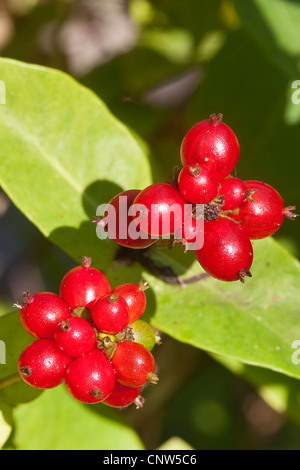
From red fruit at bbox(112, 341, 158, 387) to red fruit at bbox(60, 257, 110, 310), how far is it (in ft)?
0.38

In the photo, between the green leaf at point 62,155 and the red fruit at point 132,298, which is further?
the green leaf at point 62,155

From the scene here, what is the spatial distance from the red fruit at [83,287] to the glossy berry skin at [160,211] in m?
0.16

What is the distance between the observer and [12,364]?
1.54m

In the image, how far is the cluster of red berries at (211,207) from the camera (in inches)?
49.4

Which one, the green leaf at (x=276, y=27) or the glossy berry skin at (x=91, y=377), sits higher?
the green leaf at (x=276, y=27)

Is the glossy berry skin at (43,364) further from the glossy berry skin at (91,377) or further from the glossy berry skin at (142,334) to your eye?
the glossy berry skin at (142,334)

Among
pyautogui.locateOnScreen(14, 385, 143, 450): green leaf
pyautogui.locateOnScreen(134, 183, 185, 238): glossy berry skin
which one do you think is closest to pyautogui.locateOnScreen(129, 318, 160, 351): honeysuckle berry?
pyautogui.locateOnScreen(134, 183, 185, 238): glossy berry skin

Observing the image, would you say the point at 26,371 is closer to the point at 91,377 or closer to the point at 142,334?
the point at 91,377

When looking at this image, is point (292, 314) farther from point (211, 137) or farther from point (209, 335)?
point (211, 137)

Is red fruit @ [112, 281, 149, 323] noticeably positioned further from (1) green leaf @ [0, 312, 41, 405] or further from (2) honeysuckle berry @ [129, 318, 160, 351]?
(1) green leaf @ [0, 312, 41, 405]

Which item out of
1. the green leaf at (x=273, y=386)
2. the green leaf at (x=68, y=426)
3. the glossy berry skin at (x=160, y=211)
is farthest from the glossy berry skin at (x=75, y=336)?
the green leaf at (x=273, y=386)

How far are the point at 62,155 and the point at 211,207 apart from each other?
505 millimetres

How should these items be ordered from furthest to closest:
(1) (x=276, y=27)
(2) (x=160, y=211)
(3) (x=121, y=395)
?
(1) (x=276, y=27) → (3) (x=121, y=395) → (2) (x=160, y=211)

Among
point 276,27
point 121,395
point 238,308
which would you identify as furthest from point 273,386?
point 276,27
